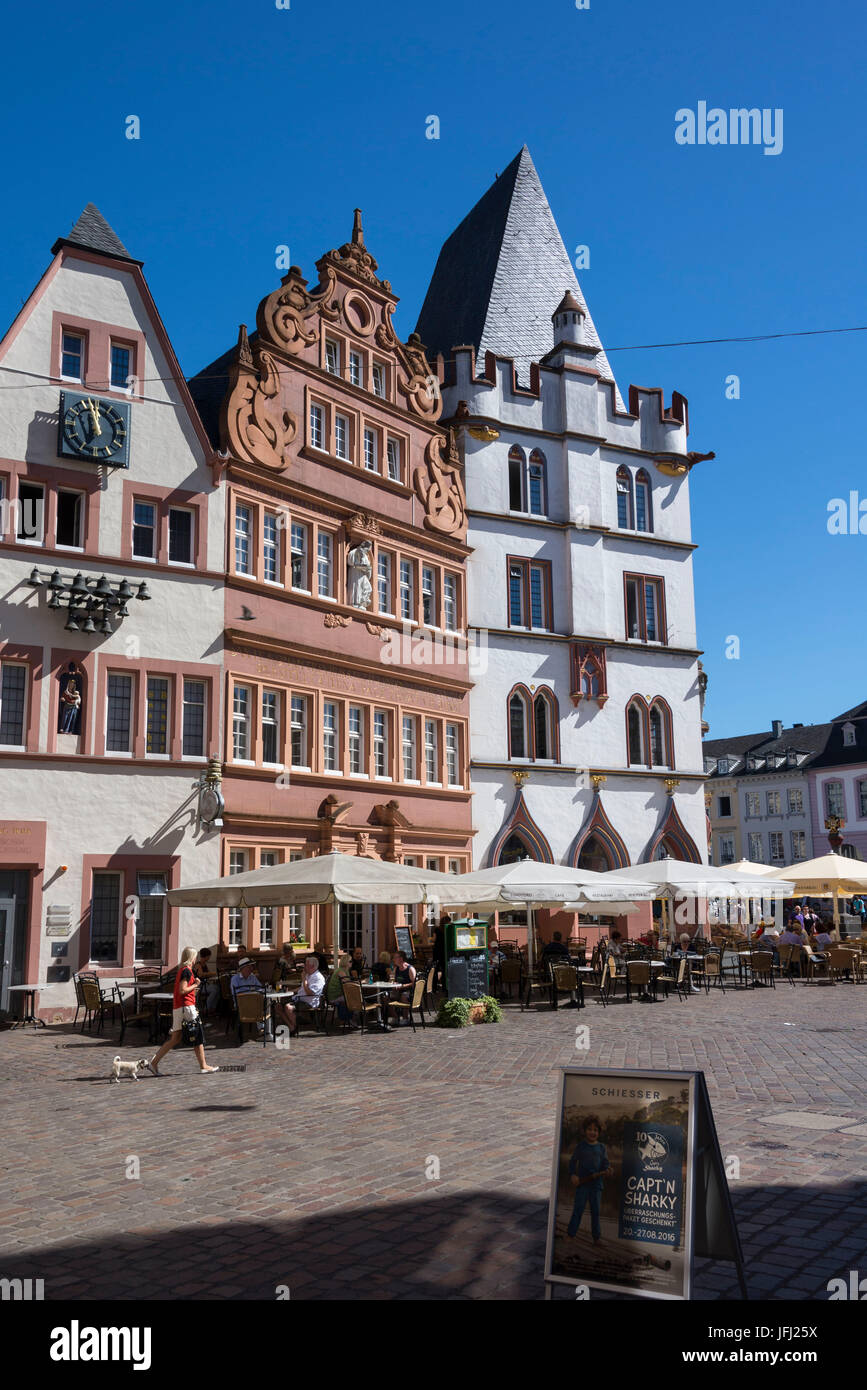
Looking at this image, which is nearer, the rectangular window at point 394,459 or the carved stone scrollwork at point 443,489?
the rectangular window at point 394,459

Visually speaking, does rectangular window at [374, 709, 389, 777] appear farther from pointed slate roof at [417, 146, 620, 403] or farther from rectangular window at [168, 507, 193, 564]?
pointed slate roof at [417, 146, 620, 403]

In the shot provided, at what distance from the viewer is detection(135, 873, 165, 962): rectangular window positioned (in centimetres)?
2447

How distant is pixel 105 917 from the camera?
24047 mm

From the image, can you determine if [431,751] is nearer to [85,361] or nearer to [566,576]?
[566,576]

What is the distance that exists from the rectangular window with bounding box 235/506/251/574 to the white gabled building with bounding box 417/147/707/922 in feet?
31.1

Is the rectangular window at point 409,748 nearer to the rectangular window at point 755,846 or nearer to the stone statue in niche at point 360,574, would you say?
the stone statue in niche at point 360,574

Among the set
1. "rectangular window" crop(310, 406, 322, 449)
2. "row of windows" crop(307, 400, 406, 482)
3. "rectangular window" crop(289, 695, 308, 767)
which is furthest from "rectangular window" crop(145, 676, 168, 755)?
"rectangular window" crop(310, 406, 322, 449)

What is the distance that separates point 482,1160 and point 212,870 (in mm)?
16452

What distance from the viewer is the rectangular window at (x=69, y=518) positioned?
24578mm

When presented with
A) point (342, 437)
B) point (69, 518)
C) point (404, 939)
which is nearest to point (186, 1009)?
point (69, 518)

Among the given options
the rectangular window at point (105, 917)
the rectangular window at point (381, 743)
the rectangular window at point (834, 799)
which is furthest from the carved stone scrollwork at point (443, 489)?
the rectangular window at point (834, 799)

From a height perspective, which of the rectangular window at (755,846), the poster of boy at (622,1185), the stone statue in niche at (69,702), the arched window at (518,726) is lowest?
the poster of boy at (622,1185)

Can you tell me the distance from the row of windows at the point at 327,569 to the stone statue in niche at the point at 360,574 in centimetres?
31
